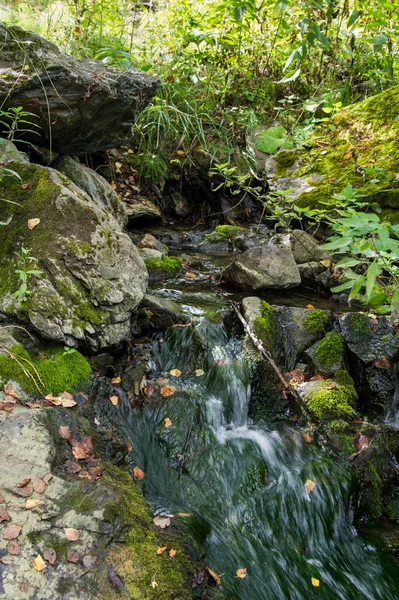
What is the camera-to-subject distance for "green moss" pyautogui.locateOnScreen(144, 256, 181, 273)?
604 centimetres

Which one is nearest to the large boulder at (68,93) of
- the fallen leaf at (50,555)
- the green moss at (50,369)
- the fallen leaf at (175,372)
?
the green moss at (50,369)

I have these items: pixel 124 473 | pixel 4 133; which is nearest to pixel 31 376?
pixel 124 473

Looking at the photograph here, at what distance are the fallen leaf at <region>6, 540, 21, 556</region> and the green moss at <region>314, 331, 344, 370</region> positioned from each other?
331cm

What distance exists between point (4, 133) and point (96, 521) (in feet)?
13.9

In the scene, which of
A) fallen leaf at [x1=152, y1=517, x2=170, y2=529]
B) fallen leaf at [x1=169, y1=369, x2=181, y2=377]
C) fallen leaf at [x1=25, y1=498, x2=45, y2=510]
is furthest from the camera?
fallen leaf at [x1=169, y1=369, x2=181, y2=377]

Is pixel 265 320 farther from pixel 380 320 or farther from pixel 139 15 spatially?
pixel 139 15

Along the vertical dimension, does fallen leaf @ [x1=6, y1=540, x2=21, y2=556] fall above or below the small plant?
below

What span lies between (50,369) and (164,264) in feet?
9.97

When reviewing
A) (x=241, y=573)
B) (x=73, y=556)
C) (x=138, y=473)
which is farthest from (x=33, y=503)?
(x=241, y=573)

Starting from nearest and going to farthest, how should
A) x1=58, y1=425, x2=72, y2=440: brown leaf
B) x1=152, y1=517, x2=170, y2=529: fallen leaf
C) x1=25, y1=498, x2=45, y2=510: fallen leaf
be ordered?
x1=25, y1=498, x2=45, y2=510: fallen leaf
x1=152, y1=517, x2=170, y2=529: fallen leaf
x1=58, y1=425, x2=72, y2=440: brown leaf

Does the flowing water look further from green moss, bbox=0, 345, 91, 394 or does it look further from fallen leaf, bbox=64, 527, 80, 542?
fallen leaf, bbox=64, 527, 80, 542

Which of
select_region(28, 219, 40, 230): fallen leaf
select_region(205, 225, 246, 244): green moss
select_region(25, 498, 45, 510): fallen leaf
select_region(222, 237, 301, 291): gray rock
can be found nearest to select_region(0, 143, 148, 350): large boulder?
select_region(28, 219, 40, 230): fallen leaf

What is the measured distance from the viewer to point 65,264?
148 inches

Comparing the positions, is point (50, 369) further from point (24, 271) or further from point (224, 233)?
point (224, 233)
